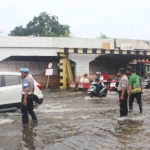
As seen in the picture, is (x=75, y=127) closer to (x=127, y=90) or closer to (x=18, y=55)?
(x=127, y=90)

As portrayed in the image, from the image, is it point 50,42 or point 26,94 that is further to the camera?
point 50,42

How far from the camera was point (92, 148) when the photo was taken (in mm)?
5691

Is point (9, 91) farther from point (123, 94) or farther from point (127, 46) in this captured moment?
point (127, 46)

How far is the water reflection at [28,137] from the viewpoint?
19.5 feet

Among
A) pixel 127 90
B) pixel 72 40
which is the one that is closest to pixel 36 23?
pixel 72 40

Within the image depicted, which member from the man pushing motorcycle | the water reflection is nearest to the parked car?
the water reflection

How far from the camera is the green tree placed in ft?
190

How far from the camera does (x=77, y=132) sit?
7.09 metres

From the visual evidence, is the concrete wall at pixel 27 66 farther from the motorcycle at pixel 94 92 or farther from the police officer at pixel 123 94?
the police officer at pixel 123 94

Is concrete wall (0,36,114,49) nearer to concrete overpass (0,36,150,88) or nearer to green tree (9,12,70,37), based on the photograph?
concrete overpass (0,36,150,88)

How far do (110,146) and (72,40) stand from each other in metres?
17.1

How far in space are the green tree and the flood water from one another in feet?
158

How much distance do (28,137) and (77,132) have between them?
1.19 metres

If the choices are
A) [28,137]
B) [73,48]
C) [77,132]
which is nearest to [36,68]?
[73,48]
